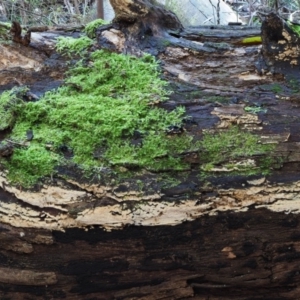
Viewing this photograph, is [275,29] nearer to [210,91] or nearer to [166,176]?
[210,91]

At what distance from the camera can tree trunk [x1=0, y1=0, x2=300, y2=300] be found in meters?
1.44

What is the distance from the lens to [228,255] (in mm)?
1486

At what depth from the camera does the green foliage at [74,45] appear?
1.77m

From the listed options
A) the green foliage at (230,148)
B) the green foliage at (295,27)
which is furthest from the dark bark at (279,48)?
the green foliage at (230,148)

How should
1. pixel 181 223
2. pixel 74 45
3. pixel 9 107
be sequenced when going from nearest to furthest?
pixel 181 223 → pixel 9 107 → pixel 74 45

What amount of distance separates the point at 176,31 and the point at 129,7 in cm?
26

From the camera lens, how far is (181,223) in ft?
4.76

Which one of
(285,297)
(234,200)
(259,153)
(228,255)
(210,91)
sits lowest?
(285,297)

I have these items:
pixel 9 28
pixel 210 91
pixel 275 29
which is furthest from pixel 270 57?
pixel 9 28

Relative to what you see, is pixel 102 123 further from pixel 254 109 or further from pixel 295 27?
pixel 295 27

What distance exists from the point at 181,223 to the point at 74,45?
0.88 meters

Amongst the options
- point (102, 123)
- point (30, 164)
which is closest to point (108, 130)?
point (102, 123)

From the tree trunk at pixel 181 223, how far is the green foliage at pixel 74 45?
0.45 m

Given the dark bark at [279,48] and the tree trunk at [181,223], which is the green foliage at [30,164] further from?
the dark bark at [279,48]
